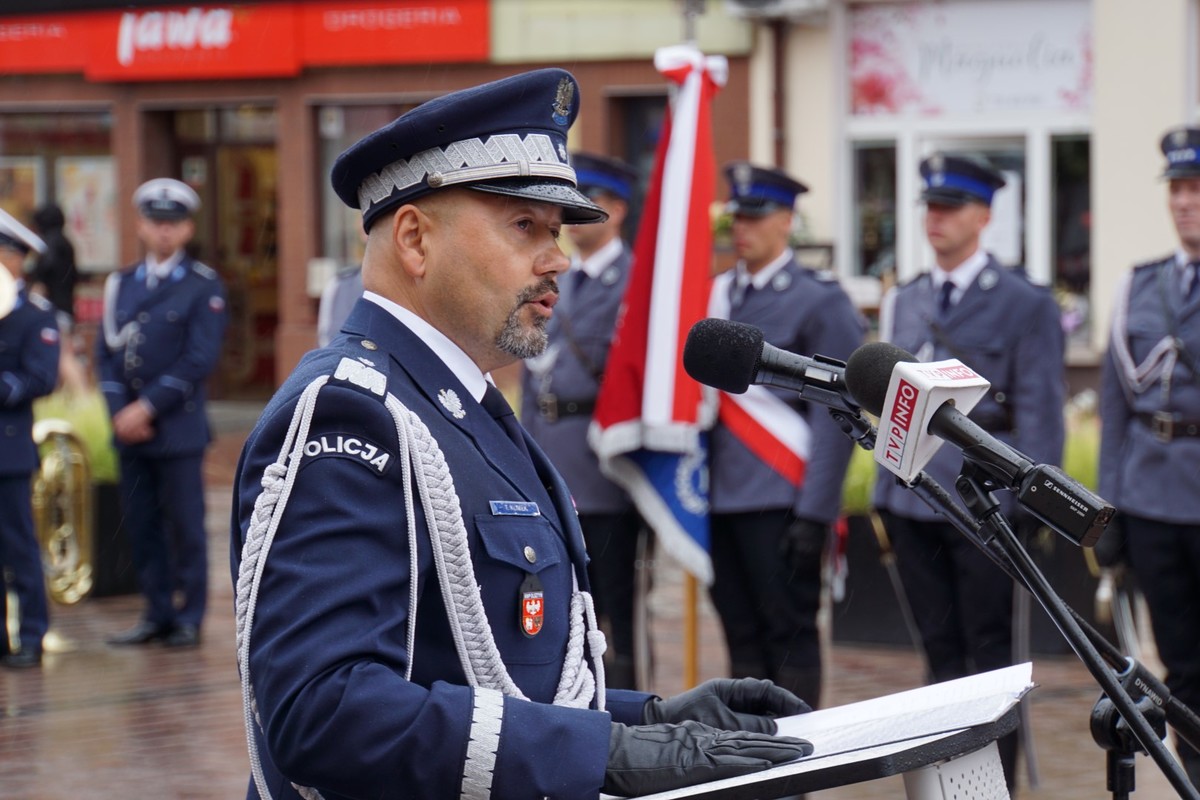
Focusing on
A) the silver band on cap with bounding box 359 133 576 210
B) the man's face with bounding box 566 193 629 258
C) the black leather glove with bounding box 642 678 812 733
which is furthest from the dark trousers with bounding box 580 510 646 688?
the silver band on cap with bounding box 359 133 576 210

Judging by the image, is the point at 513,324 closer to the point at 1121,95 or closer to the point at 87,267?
the point at 1121,95

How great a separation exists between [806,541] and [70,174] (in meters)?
15.7

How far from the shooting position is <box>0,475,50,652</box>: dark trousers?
8234mm

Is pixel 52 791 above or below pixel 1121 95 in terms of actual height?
below

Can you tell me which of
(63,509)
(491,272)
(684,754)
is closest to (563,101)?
(491,272)

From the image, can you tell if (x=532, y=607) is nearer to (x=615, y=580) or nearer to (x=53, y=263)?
(x=615, y=580)

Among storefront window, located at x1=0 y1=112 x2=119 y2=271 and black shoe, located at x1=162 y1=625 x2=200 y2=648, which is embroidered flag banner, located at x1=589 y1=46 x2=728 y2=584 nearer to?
black shoe, located at x1=162 y1=625 x2=200 y2=648

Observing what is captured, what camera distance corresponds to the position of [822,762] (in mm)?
2176

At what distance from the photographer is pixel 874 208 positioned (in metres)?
16.0

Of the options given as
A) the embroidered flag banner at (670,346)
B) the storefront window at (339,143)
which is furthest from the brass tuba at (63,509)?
the storefront window at (339,143)

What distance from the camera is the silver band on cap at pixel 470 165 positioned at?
A: 253cm

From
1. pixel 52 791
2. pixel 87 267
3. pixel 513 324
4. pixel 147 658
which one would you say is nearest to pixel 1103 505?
pixel 513 324

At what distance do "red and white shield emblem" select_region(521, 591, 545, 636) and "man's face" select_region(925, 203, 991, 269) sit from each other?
3.93 meters

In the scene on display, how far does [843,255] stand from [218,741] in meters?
10.3
